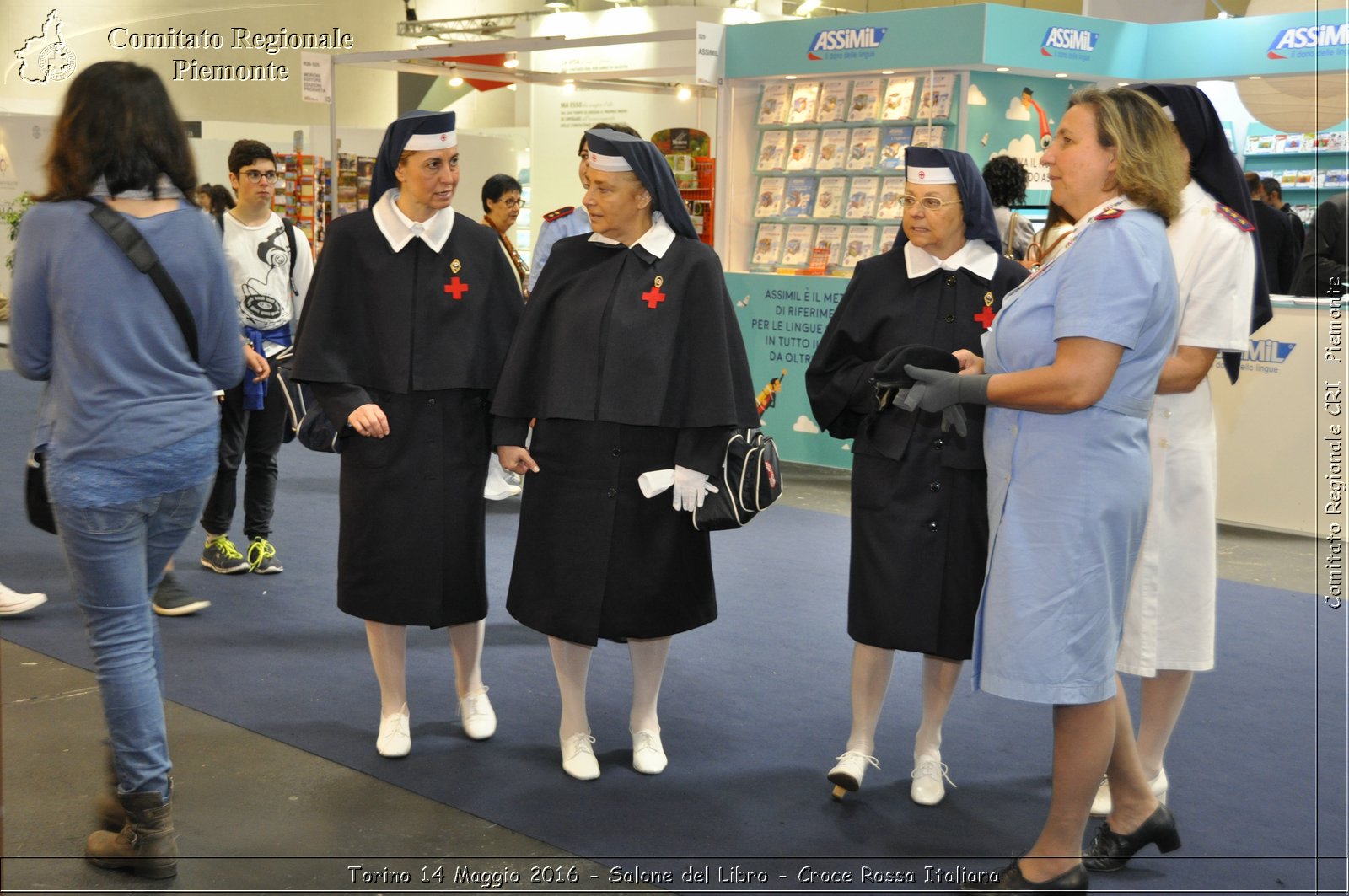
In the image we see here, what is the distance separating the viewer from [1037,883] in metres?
2.63

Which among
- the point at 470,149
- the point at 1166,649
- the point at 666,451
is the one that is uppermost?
the point at 470,149

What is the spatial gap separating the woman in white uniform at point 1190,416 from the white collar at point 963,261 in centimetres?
45

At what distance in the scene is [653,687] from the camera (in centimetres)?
349

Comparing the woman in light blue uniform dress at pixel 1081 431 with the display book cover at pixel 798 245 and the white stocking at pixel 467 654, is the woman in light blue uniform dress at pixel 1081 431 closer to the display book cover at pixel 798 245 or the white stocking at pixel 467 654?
the white stocking at pixel 467 654

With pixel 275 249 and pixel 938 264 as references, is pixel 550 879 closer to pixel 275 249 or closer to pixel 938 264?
pixel 938 264

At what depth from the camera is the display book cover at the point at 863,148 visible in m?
7.54

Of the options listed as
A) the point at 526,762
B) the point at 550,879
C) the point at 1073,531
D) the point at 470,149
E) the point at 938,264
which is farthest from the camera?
the point at 470,149

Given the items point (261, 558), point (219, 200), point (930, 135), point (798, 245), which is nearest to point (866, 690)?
point (261, 558)

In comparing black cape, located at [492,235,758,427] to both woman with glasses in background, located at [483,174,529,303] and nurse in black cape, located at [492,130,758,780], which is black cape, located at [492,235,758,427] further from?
woman with glasses in background, located at [483,174,529,303]

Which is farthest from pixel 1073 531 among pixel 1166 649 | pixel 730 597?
pixel 730 597

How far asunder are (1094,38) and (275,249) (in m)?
4.98

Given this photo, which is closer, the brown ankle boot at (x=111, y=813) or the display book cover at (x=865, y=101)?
the brown ankle boot at (x=111, y=813)

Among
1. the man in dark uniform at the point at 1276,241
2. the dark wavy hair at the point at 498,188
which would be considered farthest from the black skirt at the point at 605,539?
the man in dark uniform at the point at 1276,241

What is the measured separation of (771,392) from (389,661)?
4.52 metres
